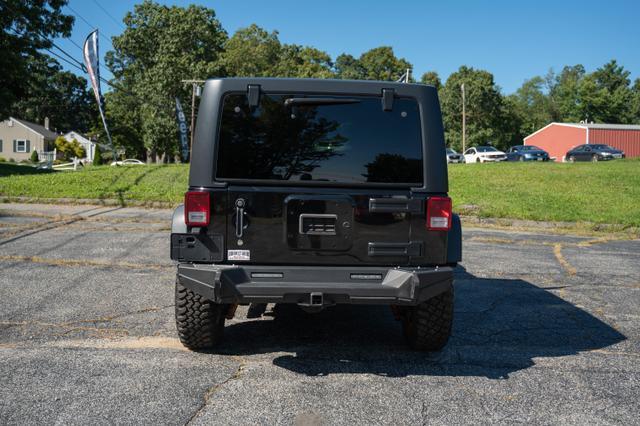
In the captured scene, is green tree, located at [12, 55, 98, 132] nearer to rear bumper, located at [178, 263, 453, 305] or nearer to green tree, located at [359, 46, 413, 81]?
green tree, located at [359, 46, 413, 81]

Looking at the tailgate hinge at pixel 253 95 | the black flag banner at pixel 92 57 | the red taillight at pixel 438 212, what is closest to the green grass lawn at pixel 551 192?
the red taillight at pixel 438 212

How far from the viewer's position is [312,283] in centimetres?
425

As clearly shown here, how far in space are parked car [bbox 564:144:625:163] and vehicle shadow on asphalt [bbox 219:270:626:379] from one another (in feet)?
130

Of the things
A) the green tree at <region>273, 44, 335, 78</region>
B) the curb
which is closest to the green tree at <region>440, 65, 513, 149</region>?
the green tree at <region>273, 44, 335, 78</region>

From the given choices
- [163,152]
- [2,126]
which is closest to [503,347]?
[163,152]

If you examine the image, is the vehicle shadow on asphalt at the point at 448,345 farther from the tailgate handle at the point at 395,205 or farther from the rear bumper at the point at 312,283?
the tailgate handle at the point at 395,205

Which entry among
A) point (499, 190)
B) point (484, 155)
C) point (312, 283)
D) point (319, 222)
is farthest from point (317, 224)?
point (484, 155)

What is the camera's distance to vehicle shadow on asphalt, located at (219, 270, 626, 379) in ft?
15.0

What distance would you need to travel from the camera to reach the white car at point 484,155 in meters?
44.9

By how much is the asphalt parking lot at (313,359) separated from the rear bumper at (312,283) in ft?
1.87

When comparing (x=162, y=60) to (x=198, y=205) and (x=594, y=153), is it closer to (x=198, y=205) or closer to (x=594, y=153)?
(x=594, y=153)

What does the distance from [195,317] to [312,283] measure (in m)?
1.02

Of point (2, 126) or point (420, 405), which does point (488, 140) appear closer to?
point (2, 126)

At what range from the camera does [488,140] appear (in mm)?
69062
